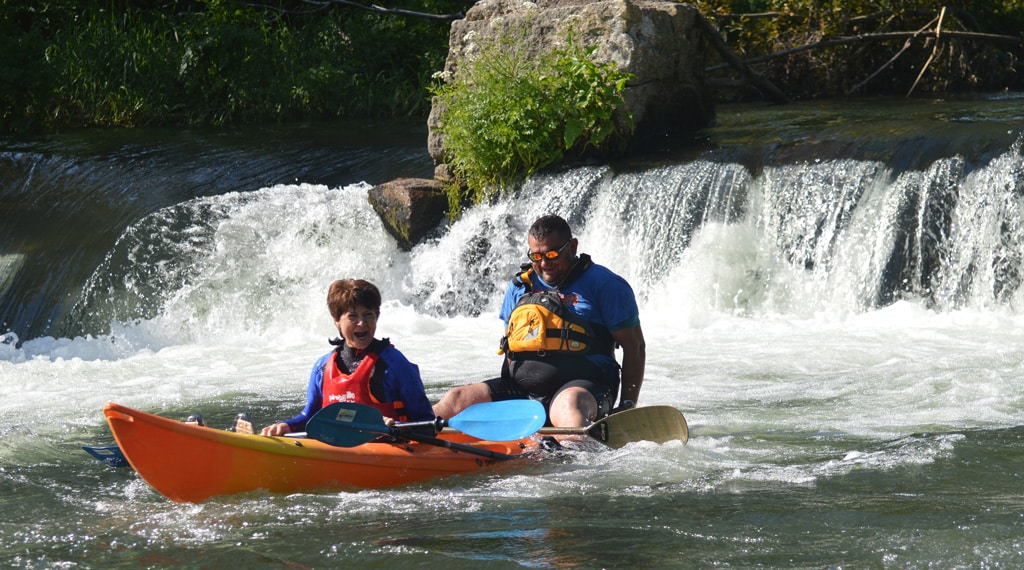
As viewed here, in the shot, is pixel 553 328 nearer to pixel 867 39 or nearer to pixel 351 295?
pixel 351 295

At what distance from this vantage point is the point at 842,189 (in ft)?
27.8

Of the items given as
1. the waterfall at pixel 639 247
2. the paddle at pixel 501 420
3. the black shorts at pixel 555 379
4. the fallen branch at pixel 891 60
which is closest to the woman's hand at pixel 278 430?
the paddle at pixel 501 420

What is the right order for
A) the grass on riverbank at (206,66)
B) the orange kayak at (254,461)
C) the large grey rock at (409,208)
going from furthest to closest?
the grass on riverbank at (206,66), the large grey rock at (409,208), the orange kayak at (254,461)

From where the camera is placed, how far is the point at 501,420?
4336 mm

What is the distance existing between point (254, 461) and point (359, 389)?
44 centimetres

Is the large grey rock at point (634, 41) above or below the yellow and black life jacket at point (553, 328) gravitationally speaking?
above

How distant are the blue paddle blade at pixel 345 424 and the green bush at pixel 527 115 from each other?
18.1ft

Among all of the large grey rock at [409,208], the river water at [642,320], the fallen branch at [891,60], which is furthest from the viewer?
the fallen branch at [891,60]

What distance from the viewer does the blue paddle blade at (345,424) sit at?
158 inches

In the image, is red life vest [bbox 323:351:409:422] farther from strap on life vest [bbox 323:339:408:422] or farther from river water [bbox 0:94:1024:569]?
river water [bbox 0:94:1024:569]

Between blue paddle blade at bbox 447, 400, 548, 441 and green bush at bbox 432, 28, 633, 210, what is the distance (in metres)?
5.17

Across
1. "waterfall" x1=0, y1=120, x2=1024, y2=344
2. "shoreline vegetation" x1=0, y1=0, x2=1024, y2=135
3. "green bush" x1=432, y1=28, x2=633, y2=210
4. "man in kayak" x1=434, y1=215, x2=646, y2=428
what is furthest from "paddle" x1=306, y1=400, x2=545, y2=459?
"shoreline vegetation" x1=0, y1=0, x2=1024, y2=135

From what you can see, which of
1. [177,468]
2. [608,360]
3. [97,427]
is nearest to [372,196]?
[97,427]

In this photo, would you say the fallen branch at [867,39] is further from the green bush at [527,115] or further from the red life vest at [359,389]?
the red life vest at [359,389]
